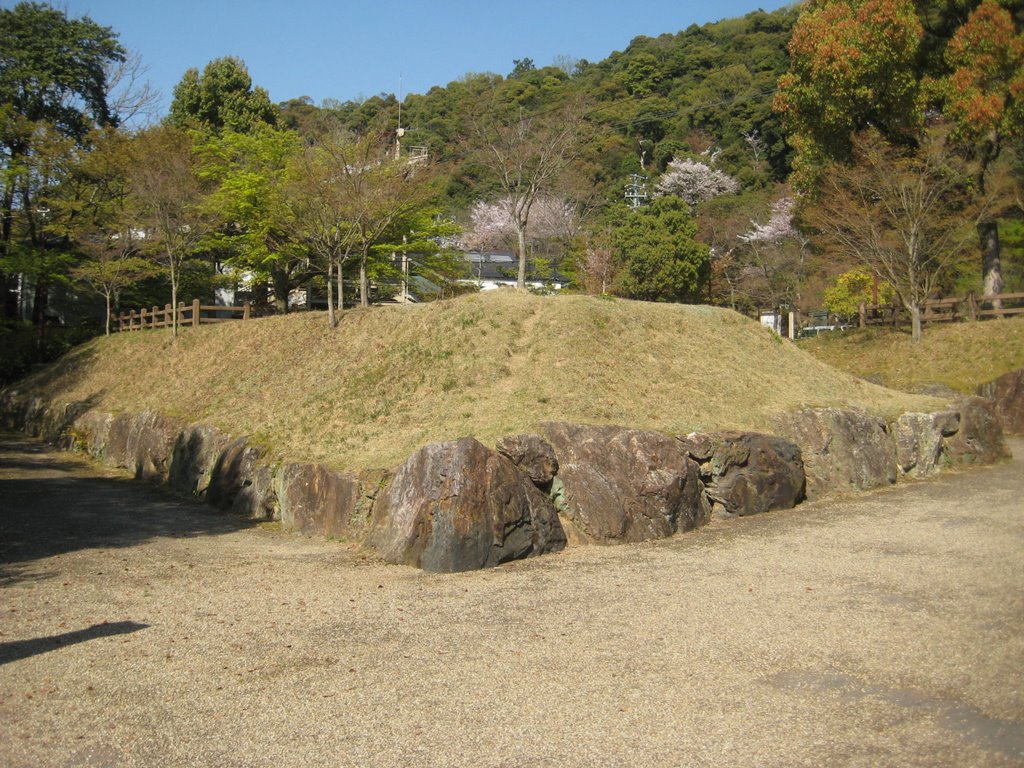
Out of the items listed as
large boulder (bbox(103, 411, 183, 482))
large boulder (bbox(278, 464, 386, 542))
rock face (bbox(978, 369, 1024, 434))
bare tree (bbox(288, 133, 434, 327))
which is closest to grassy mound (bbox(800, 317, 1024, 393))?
rock face (bbox(978, 369, 1024, 434))

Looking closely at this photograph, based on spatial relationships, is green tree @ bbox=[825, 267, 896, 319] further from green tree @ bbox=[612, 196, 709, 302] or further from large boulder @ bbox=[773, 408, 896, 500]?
large boulder @ bbox=[773, 408, 896, 500]

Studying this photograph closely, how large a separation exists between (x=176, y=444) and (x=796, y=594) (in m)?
14.7

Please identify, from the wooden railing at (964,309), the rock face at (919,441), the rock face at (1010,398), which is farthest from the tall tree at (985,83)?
the rock face at (919,441)

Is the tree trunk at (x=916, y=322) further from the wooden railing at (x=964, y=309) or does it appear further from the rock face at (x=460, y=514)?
the rock face at (x=460, y=514)

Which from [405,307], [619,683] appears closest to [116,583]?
[619,683]

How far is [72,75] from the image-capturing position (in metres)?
35.2

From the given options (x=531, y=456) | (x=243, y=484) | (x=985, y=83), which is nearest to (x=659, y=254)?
(x=985, y=83)

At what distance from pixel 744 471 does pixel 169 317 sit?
24.2 meters

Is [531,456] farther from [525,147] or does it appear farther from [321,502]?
[525,147]

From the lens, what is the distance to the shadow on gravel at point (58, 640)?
730 cm

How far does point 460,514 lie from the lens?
36.0 ft

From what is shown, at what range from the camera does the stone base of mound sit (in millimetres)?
11180

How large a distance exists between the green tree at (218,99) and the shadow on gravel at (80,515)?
23.9 meters

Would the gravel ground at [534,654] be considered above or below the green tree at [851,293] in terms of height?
below
